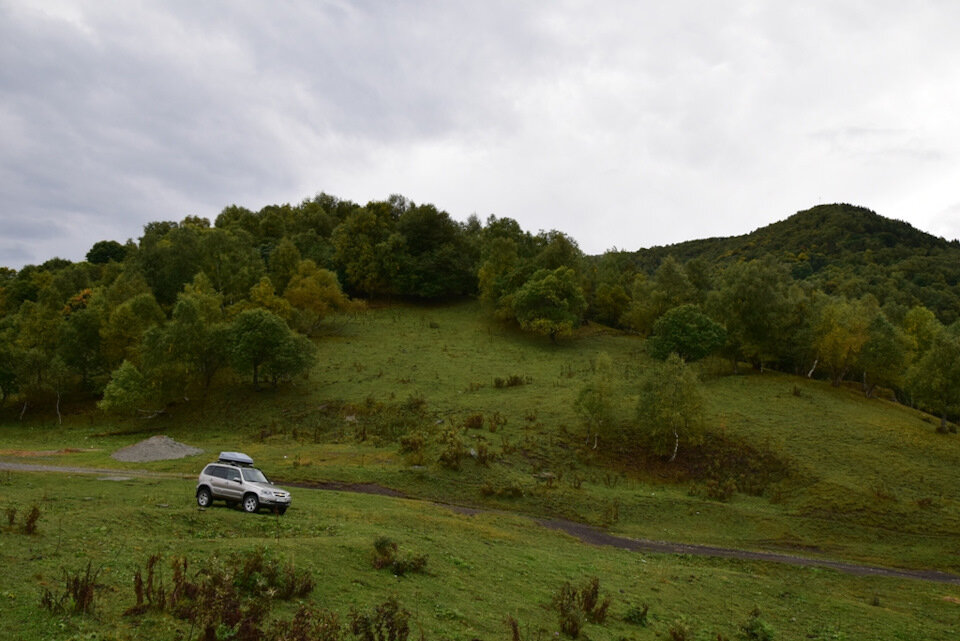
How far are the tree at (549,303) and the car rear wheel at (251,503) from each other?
175 ft

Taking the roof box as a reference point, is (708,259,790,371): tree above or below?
above

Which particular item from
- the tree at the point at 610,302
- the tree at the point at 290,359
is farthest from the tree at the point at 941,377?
the tree at the point at 290,359

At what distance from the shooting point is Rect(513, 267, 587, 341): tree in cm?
7281

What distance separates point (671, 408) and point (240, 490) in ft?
104

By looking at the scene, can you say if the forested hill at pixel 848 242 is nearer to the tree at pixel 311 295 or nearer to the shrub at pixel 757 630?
the tree at pixel 311 295

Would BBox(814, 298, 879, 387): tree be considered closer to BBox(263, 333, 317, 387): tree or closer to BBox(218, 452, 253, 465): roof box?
BBox(263, 333, 317, 387): tree

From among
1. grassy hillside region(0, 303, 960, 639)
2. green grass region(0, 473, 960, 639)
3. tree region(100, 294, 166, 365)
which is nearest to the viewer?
green grass region(0, 473, 960, 639)

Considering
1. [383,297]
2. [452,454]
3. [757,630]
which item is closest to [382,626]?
[757,630]

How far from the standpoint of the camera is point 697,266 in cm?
8719

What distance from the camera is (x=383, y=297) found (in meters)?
96.7

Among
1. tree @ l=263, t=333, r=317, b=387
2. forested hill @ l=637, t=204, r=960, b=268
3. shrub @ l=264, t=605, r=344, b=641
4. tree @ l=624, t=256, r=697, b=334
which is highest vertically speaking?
forested hill @ l=637, t=204, r=960, b=268

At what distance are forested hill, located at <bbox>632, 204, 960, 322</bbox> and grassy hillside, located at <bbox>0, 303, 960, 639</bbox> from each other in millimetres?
67308

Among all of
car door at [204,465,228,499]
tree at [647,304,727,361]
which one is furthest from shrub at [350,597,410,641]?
tree at [647,304,727,361]

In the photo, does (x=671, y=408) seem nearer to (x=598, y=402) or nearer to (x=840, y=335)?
(x=598, y=402)
